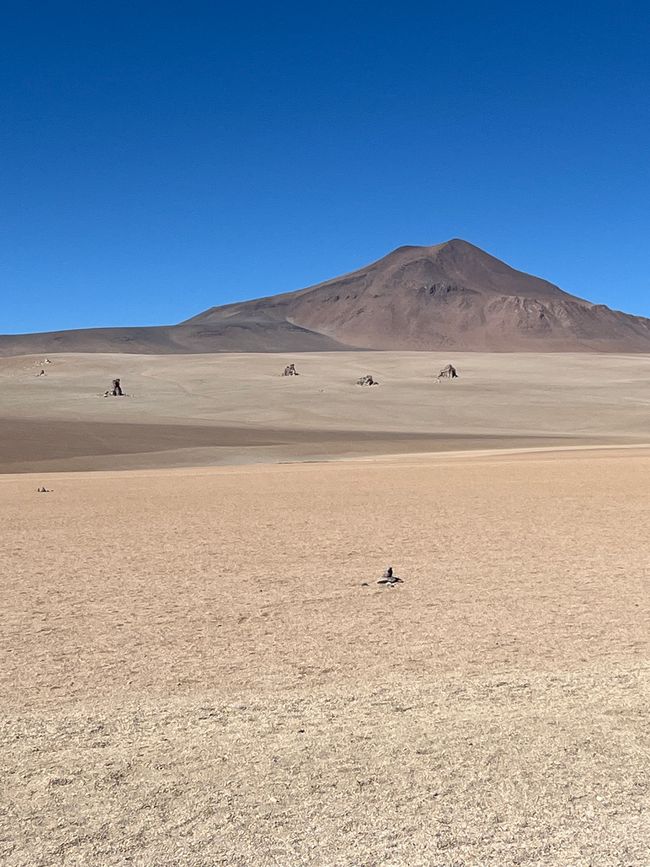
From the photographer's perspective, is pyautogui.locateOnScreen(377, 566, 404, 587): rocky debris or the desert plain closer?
the desert plain

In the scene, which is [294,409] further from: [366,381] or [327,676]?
[327,676]

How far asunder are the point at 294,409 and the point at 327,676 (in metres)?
56.9

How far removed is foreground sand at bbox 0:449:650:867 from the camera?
16.1 feet

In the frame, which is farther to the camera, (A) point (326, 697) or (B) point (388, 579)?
(B) point (388, 579)

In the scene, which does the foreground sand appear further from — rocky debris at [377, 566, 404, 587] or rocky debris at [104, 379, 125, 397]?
rocky debris at [104, 379, 125, 397]

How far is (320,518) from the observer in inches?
683

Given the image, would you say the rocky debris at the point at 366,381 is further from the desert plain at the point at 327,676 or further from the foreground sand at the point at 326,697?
the foreground sand at the point at 326,697

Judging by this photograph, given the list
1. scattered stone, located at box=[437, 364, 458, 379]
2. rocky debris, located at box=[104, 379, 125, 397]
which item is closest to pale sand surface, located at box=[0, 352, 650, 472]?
rocky debris, located at box=[104, 379, 125, 397]

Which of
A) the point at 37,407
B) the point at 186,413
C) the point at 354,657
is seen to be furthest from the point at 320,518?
the point at 37,407

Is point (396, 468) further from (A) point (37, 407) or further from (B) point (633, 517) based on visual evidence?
(A) point (37, 407)

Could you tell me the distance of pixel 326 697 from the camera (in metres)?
7.09

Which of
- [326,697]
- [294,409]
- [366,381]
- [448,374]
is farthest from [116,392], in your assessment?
[326,697]

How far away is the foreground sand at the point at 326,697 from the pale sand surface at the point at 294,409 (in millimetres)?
23997

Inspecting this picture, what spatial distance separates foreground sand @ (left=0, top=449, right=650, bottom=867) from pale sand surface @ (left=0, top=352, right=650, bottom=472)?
24.0m
